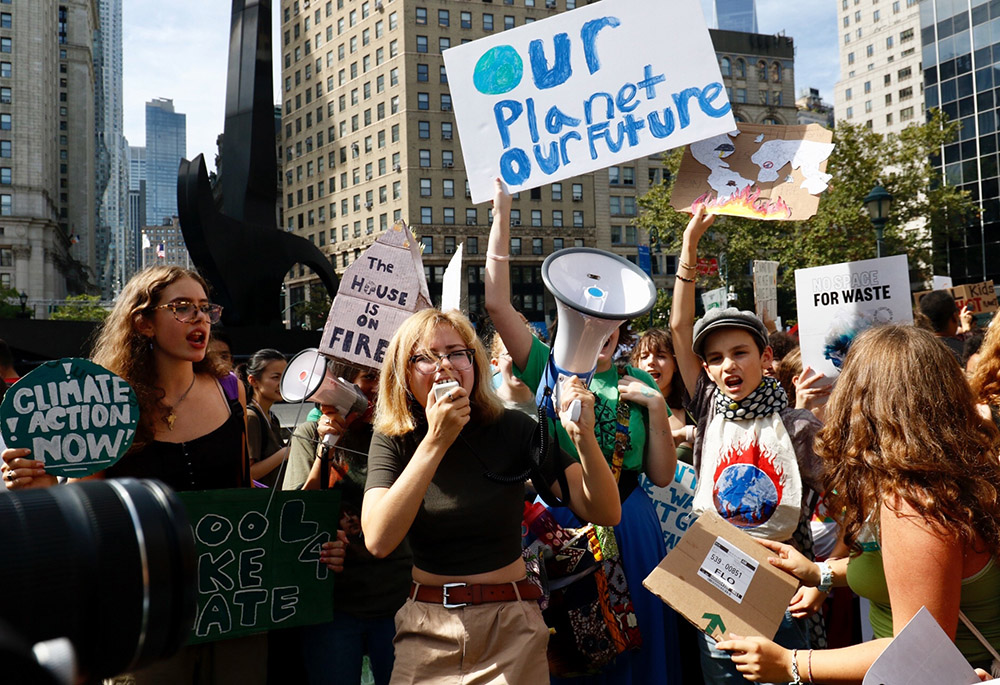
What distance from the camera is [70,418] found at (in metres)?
2.69

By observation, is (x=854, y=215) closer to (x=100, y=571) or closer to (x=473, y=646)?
(x=473, y=646)

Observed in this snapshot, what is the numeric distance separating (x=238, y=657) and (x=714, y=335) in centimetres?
222

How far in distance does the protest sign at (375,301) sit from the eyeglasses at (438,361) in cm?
87

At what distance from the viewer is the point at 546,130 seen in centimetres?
415

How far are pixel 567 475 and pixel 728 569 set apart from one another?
57cm

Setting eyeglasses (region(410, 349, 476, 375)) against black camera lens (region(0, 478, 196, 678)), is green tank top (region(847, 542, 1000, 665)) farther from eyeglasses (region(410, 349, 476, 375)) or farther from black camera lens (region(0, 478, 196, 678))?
black camera lens (region(0, 478, 196, 678))

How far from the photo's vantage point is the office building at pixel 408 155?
6588 cm

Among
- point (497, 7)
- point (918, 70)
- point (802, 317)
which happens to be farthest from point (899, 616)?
point (918, 70)

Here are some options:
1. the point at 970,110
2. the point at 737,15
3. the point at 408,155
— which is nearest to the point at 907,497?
the point at 970,110

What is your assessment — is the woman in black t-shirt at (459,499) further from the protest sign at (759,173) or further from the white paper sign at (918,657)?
the protest sign at (759,173)

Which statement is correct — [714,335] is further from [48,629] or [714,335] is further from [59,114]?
[59,114]

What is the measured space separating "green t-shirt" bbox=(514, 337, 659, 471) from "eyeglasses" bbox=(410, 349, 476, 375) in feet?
2.57

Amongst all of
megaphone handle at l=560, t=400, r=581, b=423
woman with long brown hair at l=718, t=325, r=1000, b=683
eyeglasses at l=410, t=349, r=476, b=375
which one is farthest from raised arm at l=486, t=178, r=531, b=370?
woman with long brown hair at l=718, t=325, r=1000, b=683

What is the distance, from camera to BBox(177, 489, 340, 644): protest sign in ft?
9.34
